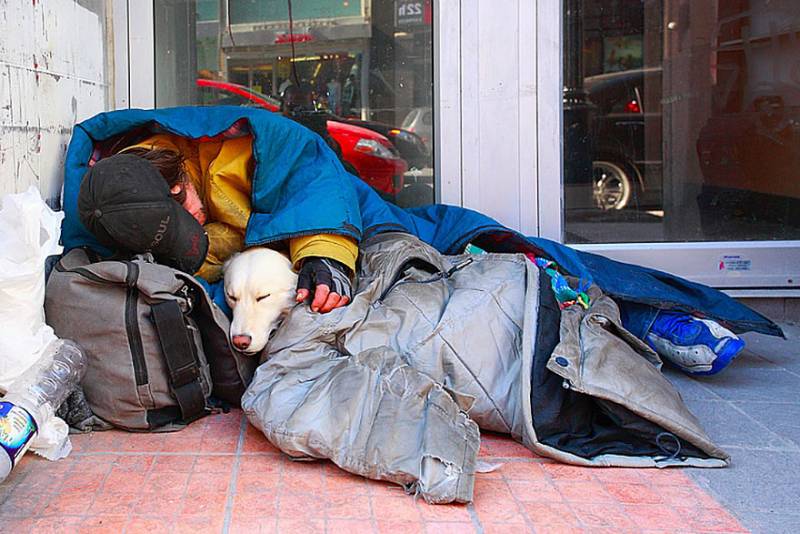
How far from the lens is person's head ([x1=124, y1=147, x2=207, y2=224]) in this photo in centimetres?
306

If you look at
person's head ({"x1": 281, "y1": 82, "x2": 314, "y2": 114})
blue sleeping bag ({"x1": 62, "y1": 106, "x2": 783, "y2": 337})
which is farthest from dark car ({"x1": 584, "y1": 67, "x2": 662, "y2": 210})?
person's head ({"x1": 281, "y1": 82, "x2": 314, "y2": 114})

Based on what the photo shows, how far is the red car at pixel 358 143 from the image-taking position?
4.29 m

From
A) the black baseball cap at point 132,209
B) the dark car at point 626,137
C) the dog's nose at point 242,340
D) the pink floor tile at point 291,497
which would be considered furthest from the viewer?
the dark car at point 626,137

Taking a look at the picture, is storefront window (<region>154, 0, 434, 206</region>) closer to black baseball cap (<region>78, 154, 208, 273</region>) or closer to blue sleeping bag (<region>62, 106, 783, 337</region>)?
blue sleeping bag (<region>62, 106, 783, 337</region>)

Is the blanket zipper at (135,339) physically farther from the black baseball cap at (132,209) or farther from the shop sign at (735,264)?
the shop sign at (735,264)

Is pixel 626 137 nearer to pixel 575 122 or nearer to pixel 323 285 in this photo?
pixel 575 122

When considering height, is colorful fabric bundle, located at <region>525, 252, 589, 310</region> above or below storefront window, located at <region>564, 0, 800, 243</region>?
below

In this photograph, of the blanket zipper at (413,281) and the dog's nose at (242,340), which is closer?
the dog's nose at (242,340)

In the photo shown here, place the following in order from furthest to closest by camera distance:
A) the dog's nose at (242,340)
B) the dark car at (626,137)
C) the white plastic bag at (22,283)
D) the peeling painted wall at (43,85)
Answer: the dark car at (626,137)
the peeling painted wall at (43,85)
the dog's nose at (242,340)
the white plastic bag at (22,283)

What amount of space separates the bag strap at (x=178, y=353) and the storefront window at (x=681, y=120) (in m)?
2.08

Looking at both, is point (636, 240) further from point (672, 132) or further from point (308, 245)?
point (308, 245)

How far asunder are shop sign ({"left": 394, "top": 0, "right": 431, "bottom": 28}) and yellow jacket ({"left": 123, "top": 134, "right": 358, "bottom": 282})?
1226 mm

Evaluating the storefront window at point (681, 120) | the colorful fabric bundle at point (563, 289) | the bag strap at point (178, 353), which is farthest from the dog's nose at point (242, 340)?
the storefront window at point (681, 120)

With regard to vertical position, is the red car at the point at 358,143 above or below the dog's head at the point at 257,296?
above
